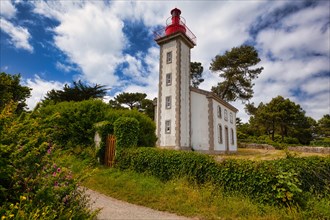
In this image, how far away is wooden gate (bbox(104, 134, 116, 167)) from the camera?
451 inches

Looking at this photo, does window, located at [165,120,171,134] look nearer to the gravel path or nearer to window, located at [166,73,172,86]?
window, located at [166,73,172,86]

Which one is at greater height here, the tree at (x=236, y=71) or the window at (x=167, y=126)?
the tree at (x=236, y=71)

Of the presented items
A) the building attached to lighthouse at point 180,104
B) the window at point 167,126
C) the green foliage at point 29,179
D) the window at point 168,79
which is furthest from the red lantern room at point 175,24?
the green foliage at point 29,179

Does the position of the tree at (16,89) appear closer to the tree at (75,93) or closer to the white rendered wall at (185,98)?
the tree at (75,93)

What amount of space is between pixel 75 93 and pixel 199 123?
15.0 metres

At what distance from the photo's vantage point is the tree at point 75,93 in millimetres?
24344


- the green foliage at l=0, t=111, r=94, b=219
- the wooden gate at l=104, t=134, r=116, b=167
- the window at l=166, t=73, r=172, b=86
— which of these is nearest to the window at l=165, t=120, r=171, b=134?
the window at l=166, t=73, r=172, b=86

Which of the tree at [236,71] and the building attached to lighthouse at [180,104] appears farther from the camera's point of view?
the tree at [236,71]

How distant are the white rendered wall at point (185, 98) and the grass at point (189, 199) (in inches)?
492

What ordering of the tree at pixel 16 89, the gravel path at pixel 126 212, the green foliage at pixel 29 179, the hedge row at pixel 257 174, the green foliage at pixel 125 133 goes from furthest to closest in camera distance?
the tree at pixel 16 89, the green foliage at pixel 125 133, the hedge row at pixel 257 174, the gravel path at pixel 126 212, the green foliage at pixel 29 179

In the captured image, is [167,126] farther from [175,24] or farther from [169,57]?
[175,24]

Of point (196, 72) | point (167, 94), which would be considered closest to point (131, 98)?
point (196, 72)

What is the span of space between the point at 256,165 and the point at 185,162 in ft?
8.81

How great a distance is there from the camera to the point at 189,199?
6.83 meters
